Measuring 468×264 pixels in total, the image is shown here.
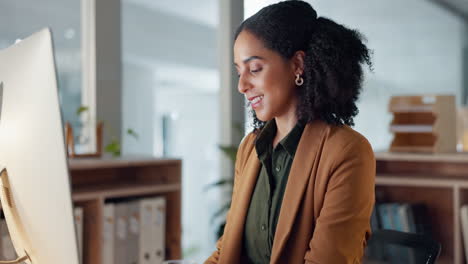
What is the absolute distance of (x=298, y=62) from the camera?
4.70ft

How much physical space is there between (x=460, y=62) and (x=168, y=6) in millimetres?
4268

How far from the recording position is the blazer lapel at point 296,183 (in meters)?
1.35

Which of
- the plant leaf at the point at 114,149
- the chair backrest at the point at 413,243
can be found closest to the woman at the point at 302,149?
the chair backrest at the point at 413,243

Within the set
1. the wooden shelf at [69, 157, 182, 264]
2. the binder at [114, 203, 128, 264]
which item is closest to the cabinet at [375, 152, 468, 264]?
the wooden shelf at [69, 157, 182, 264]

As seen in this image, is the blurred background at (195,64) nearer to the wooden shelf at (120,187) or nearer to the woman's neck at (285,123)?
the wooden shelf at (120,187)

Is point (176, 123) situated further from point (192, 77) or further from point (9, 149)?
point (9, 149)

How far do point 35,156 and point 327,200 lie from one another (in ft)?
2.60

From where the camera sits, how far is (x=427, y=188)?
3166 mm

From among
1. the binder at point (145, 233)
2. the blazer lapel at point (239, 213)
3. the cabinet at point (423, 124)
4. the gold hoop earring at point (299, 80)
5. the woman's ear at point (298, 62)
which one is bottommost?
the binder at point (145, 233)

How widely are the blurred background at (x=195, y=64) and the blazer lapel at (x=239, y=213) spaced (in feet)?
4.43

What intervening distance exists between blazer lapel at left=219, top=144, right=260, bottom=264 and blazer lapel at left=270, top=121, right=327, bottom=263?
16 centimetres

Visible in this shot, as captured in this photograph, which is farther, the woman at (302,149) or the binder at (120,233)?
the binder at (120,233)

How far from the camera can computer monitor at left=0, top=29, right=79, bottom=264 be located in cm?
68

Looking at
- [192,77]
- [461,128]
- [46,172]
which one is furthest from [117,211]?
[461,128]
